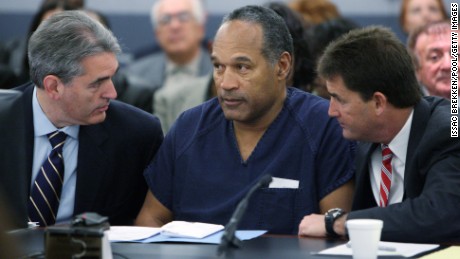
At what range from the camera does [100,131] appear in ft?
12.6

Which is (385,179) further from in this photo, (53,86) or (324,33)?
(324,33)

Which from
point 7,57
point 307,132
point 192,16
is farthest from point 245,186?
point 7,57

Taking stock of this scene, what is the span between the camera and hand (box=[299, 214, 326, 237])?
3.10 meters

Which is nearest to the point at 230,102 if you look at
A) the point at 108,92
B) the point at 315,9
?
the point at 108,92

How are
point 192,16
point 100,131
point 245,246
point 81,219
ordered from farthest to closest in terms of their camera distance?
point 192,16
point 100,131
point 245,246
point 81,219

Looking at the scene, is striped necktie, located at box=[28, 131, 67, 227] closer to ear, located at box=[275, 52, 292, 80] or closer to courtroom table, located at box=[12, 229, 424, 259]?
courtroom table, located at box=[12, 229, 424, 259]

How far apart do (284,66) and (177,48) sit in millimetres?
3129

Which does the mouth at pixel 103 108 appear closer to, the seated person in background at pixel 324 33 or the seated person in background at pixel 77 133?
the seated person in background at pixel 77 133

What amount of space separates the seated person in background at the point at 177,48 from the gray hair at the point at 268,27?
9.70ft

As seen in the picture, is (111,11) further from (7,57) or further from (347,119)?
(347,119)

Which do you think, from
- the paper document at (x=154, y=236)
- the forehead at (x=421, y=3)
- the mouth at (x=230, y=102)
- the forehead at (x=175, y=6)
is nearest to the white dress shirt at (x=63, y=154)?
the paper document at (x=154, y=236)

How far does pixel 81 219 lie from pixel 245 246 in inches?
21.9

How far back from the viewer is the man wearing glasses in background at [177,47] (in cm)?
670

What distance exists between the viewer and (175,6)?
683cm
